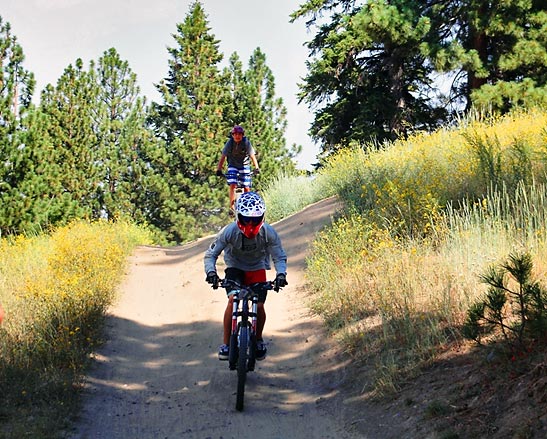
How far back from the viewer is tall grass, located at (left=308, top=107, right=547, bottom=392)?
25.0 ft

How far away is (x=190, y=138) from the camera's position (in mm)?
38844

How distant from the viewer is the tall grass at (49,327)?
271 inches

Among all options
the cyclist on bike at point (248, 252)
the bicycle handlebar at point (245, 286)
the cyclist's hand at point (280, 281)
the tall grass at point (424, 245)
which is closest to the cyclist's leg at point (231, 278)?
the cyclist on bike at point (248, 252)

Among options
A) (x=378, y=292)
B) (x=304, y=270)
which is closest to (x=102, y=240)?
(x=304, y=270)

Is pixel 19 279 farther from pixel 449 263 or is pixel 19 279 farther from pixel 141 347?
pixel 449 263

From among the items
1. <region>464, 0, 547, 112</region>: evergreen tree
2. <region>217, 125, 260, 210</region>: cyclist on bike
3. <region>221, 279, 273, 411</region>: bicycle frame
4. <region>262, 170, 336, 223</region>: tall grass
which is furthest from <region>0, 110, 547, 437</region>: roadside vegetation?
<region>464, 0, 547, 112</region>: evergreen tree

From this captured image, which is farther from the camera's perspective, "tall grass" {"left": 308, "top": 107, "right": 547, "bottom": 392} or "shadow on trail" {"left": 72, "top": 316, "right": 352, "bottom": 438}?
"tall grass" {"left": 308, "top": 107, "right": 547, "bottom": 392}

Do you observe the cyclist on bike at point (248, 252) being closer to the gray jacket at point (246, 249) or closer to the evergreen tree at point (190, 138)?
the gray jacket at point (246, 249)

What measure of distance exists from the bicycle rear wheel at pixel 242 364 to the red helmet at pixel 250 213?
1050 mm

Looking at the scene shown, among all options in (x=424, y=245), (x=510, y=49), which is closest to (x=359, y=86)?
(x=510, y=49)

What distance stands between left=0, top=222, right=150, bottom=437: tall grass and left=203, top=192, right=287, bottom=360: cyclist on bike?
1.93m

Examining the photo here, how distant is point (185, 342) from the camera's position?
10.2 metres

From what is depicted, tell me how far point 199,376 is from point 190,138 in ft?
102

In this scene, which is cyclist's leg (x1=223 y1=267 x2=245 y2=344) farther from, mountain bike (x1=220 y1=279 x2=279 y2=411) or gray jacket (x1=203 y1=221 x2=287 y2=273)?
mountain bike (x1=220 y1=279 x2=279 y2=411)
